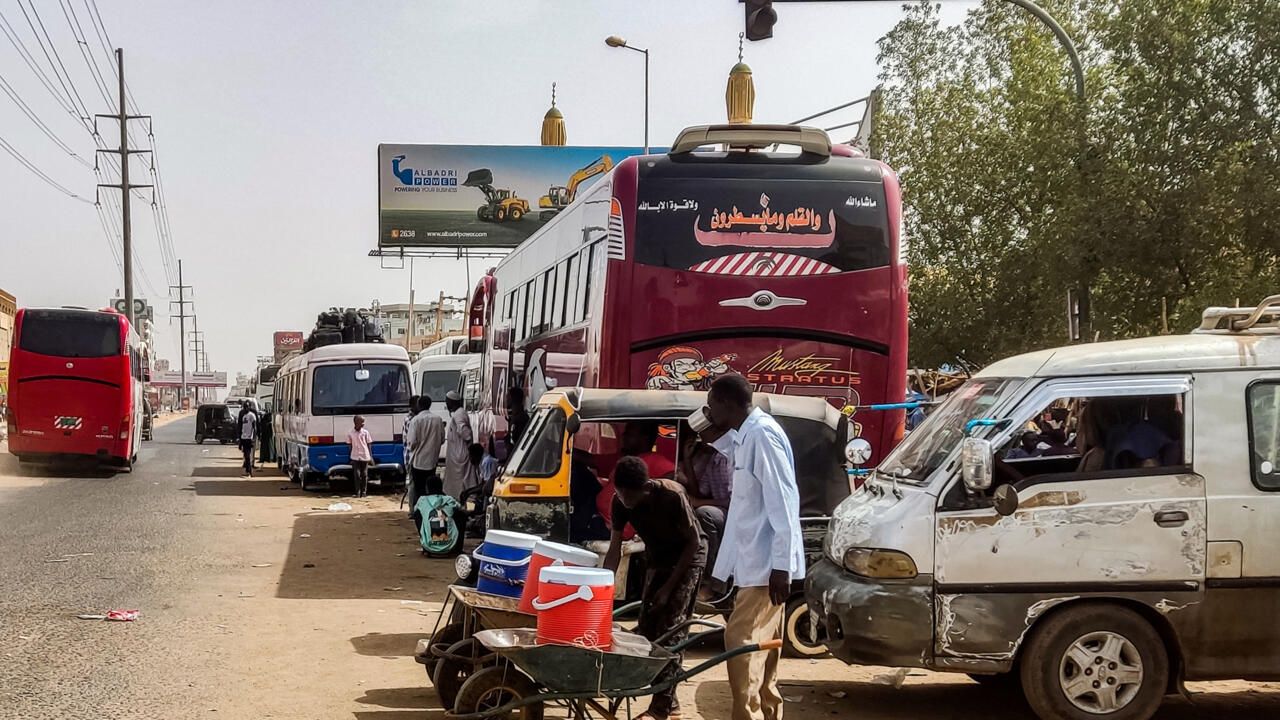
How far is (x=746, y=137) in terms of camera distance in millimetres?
11578

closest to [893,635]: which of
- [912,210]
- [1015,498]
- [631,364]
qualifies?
[1015,498]

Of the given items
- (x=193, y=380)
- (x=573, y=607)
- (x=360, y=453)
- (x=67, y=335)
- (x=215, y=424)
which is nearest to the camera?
(x=573, y=607)

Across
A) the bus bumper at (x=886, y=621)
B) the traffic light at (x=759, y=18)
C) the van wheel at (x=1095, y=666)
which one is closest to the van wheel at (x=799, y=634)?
the bus bumper at (x=886, y=621)

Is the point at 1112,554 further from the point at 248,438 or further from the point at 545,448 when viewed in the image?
the point at 248,438

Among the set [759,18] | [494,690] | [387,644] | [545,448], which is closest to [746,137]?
[759,18]

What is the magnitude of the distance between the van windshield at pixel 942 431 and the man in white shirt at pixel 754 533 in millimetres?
1332

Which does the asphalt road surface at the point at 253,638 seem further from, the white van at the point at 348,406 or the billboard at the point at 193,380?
the billboard at the point at 193,380

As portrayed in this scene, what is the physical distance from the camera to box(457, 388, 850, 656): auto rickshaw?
9055 mm

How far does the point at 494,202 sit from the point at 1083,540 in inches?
1645

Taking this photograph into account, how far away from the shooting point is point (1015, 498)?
6.91 m

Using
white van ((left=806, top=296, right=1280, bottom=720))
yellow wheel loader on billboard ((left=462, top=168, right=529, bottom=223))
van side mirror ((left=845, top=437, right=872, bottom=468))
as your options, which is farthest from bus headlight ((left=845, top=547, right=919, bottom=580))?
yellow wheel loader on billboard ((left=462, top=168, right=529, bottom=223))

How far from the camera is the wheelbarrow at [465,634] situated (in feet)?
21.6

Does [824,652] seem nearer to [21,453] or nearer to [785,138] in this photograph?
[785,138]

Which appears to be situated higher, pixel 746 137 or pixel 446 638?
pixel 746 137
